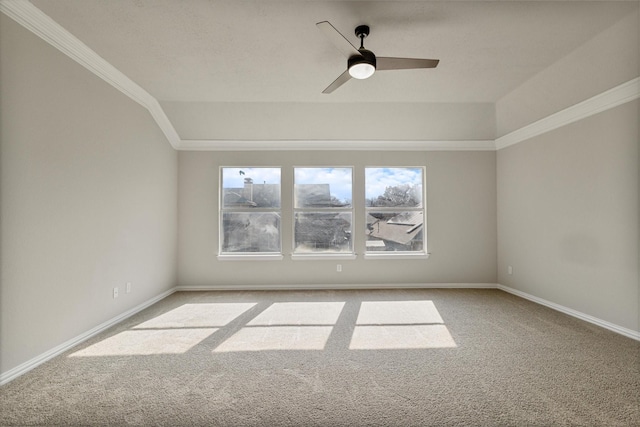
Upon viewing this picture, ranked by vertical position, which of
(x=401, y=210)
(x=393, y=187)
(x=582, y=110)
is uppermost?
(x=582, y=110)

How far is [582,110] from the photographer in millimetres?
3230

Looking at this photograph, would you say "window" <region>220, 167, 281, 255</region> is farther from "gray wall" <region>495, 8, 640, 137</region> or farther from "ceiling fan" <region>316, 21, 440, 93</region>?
"gray wall" <region>495, 8, 640, 137</region>

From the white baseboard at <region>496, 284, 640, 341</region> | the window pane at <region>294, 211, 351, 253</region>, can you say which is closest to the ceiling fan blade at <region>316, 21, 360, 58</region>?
the window pane at <region>294, 211, 351, 253</region>

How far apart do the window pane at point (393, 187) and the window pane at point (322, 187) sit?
37 centimetres

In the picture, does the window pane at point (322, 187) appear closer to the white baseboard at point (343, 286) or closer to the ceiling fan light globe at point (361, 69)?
the white baseboard at point (343, 286)

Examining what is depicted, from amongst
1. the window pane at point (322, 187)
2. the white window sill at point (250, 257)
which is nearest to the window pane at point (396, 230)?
the window pane at point (322, 187)

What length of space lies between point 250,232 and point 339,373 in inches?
Answer: 124

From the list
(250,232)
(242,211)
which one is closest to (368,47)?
(242,211)

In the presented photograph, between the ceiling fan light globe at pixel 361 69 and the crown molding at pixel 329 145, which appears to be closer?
the ceiling fan light globe at pixel 361 69

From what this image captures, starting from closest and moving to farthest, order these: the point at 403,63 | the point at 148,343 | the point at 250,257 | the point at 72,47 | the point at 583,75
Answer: the point at 403,63, the point at 72,47, the point at 148,343, the point at 583,75, the point at 250,257

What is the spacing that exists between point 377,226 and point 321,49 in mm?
2951

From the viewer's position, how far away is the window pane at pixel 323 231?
4.92 m

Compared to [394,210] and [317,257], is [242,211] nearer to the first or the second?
[317,257]

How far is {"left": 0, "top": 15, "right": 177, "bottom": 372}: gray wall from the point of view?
2.13 metres
